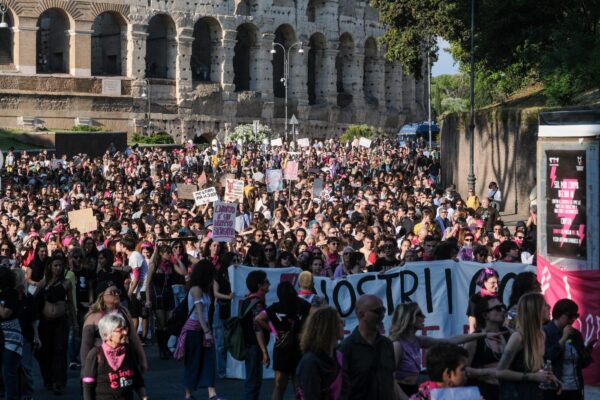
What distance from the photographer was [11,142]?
52.7m

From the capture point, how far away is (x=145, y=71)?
69.7m

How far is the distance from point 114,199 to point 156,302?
45.5 feet

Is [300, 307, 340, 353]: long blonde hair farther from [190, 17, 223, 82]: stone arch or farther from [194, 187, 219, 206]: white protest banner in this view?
[190, 17, 223, 82]: stone arch

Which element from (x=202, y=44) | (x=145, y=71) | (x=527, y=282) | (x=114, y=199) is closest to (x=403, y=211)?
(x=114, y=199)

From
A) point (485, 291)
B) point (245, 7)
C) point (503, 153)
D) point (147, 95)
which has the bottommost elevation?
point (485, 291)

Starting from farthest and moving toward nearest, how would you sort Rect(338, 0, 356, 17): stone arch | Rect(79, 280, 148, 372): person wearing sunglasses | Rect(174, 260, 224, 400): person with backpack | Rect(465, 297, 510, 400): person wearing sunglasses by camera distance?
Rect(338, 0, 356, 17): stone arch, Rect(174, 260, 224, 400): person with backpack, Rect(79, 280, 148, 372): person wearing sunglasses, Rect(465, 297, 510, 400): person wearing sunglasses

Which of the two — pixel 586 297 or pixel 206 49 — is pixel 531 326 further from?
pixel 206 49

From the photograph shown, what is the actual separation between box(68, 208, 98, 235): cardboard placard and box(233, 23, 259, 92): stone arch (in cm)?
5309

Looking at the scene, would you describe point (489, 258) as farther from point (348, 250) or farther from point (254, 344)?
point (254, 344)

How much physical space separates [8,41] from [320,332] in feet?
192

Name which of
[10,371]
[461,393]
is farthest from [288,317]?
[461,393]

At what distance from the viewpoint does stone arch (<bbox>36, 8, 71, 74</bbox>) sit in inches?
2614

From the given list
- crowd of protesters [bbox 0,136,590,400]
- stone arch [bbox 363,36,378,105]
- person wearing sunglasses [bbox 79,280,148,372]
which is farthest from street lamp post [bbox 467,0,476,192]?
stone arch [bbox 363,36,378,105]

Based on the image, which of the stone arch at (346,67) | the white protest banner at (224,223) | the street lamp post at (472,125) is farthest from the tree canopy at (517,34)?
the stone arch at (346,67)
